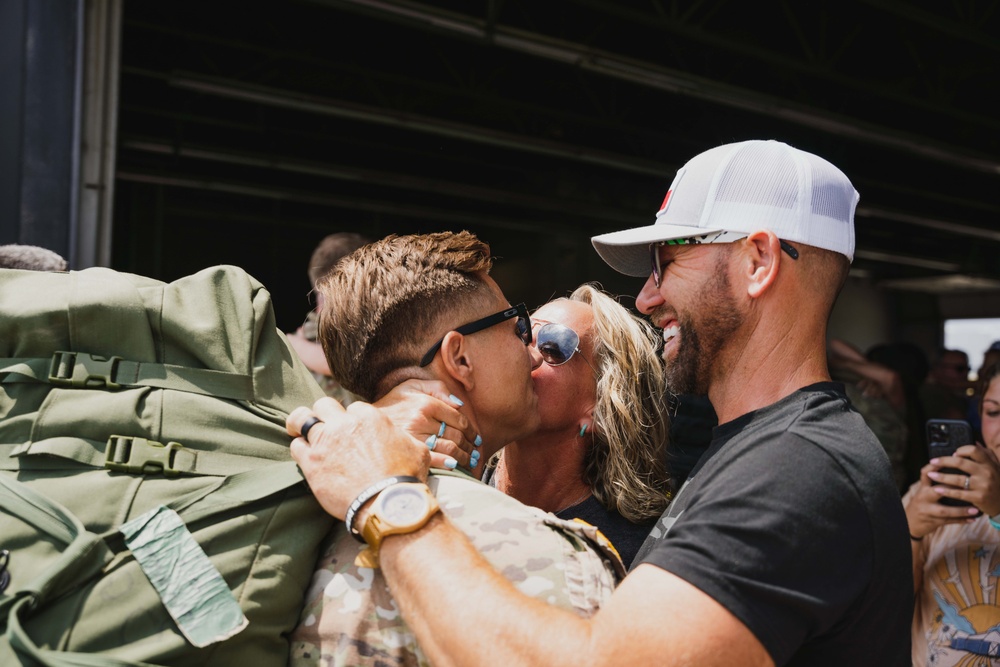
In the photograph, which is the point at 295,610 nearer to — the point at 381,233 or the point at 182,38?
the point at 182,38

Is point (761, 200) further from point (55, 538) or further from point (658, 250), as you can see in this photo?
point (55, 538)

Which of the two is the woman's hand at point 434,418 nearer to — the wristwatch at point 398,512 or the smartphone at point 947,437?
the wristwatch at point 398,512

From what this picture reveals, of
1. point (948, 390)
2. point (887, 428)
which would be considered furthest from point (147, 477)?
point (948, 390)

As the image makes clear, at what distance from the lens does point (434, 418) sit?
1704 millimetres

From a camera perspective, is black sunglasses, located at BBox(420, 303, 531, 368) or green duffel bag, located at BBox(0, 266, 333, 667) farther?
black sunglasses, located at BBox(420, 303, 531, 368)

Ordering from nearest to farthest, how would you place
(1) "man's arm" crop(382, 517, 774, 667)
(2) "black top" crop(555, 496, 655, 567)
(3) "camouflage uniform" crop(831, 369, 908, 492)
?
(1) "man's arm" crop(382, 517, 774, 667) < (2) "black top" crop(555, 496, 655, 567) < (3) "camouflage uniform" crop(831, 369, 908, 492)

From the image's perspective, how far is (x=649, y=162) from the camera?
9898 mm

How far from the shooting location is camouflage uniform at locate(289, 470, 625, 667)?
4.41 feet

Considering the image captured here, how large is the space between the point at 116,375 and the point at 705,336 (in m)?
1.14

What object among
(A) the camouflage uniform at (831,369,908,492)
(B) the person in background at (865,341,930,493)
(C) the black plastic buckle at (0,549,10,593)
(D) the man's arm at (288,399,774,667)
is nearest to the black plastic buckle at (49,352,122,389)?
(C) the black plastic buckle at (0,549,10,593)

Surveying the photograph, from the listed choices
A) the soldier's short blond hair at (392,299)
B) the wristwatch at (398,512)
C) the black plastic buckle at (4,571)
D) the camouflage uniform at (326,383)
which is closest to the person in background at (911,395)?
the camouflage uniform at (326,383)

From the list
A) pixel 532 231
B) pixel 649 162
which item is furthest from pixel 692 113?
pixel 532 231

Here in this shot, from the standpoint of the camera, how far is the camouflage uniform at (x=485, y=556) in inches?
52.9

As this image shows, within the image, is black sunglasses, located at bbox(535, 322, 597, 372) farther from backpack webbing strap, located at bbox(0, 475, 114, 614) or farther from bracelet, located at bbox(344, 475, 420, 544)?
backpack webbing strap, located at bbox(0, 475, 114, 614)
